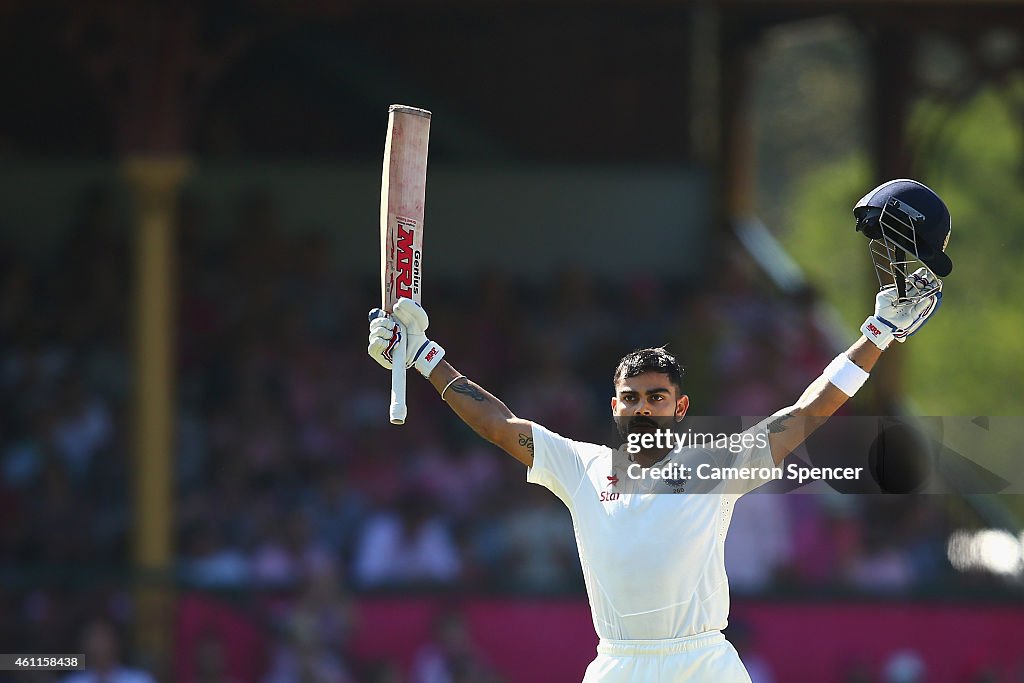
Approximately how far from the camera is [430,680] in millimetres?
9898

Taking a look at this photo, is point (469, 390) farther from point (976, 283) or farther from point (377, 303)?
point (976, 283)

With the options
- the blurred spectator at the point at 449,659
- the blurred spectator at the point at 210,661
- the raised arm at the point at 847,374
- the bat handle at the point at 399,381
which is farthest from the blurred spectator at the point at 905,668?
the bat handle at the point at 399,381

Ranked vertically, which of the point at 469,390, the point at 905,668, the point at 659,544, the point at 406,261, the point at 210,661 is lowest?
the point at 905,668

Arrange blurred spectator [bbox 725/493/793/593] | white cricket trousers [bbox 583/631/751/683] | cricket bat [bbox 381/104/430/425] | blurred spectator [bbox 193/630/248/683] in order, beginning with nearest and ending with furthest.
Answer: white cricket trousers [bbox 583/631/751/683] < cricket bat [bbox 381/104/430/425] < blurred spectator [bbox 193/630/248/683] < blurred spectator [bbox 725/493/793/593]

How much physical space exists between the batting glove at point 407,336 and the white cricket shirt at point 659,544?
0.60 m

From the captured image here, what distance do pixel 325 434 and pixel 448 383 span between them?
5893 millimetres

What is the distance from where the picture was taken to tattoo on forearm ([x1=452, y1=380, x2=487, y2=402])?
530 cm

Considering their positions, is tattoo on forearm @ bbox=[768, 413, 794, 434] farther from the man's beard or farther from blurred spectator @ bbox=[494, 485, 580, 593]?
blurred spectator @ bbox=[494, 485, 580, 593]

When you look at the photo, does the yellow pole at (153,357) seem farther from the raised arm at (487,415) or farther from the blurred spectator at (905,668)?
the raised arm at (487,415)

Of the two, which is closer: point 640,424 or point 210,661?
point 640,424

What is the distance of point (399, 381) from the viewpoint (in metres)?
5.16

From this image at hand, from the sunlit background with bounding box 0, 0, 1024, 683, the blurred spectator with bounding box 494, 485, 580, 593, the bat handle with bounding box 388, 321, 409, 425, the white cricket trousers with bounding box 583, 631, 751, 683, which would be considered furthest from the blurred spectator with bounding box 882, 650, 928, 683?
the bat handle with bounding box 388, 321, 409, 425

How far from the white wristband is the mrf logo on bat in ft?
4.06

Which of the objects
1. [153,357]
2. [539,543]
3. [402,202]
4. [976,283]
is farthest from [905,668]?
[976,283]
